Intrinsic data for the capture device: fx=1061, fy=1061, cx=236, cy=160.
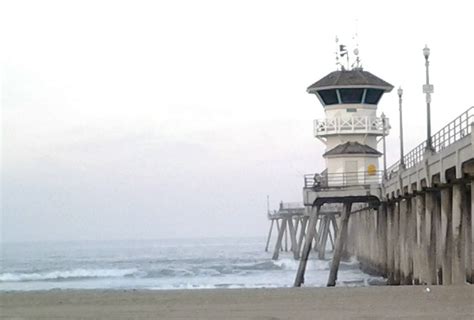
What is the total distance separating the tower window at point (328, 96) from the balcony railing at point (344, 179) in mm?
3591

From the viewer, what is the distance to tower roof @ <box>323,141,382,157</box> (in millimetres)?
42875

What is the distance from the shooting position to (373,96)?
4431cm

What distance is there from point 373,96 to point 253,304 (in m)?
27.6

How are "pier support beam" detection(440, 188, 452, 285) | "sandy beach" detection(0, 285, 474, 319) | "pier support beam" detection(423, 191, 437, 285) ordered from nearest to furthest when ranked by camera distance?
"sandy beach" detection(0, 285, 474, 319), "pier support beam" detection(440, 188, 452, 285), "pier support beam" detection(423, 191, 437, 285)

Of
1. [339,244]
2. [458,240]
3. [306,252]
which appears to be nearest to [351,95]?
[339,244]

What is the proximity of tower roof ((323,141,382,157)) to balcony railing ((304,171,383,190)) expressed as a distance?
42.3 inches

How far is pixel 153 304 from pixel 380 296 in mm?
3911

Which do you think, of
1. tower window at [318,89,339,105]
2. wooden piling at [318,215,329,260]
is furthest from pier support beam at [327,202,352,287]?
wooden piling at [318,215,329,260]

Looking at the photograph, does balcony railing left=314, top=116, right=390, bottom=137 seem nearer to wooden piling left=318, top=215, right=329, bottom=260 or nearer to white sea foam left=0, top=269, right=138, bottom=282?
white sea foam left=0, top=269, right=138, bottom=282

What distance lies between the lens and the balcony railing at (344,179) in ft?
128

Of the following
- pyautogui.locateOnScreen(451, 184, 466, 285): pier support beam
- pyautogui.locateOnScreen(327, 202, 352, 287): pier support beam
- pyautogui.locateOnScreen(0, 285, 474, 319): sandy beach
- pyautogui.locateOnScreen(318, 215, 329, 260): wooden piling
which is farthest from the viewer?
pyautogui.locateOnScreen(318, 215, 329, 260): wooden piling

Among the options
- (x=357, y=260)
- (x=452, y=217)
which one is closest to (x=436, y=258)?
(x=452, y=217)

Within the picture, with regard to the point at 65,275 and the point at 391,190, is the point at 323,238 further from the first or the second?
the point at 391,190

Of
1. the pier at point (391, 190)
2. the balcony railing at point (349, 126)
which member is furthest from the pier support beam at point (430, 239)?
the balcony railing at point (349, 126)
